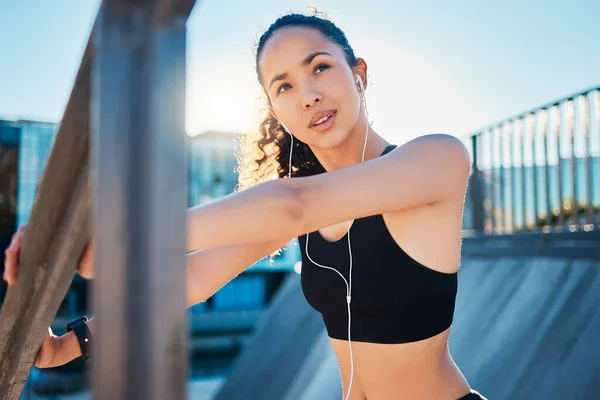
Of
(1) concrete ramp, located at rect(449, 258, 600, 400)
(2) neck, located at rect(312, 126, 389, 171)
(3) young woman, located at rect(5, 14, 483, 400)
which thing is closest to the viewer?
(3) young woman, located at rect(5, 14, 483, 400)

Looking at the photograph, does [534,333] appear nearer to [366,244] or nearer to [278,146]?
[278,146]

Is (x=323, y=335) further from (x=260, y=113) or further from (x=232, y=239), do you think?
(x=232, y=239)

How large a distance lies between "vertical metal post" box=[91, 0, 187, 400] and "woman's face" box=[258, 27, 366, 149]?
100 cm

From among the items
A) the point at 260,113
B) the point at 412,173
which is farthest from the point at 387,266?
the point at 260,113

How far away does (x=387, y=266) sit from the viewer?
1.43 metres

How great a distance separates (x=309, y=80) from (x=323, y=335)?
12.3ft

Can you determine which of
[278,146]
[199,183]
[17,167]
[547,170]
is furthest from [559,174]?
[199,183]

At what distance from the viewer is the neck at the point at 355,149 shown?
1675 mm

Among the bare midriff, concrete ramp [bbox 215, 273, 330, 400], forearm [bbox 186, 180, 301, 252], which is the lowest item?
concrete ramp [bbox 215, 273, 330, 400]

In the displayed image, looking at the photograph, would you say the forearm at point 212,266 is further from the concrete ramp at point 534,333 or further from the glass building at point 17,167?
the glass building at point 17,167

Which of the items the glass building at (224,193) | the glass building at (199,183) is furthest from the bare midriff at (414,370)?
the glass building at (224,193)

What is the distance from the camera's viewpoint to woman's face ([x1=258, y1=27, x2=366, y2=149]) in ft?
5.07

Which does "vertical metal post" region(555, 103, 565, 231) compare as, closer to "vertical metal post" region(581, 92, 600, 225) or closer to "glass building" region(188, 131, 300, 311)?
"vertical metal post" region(581, 92, 600, 225)

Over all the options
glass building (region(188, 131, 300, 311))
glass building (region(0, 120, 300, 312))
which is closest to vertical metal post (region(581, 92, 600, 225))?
glass building (region(0, 120, 300, 312))
